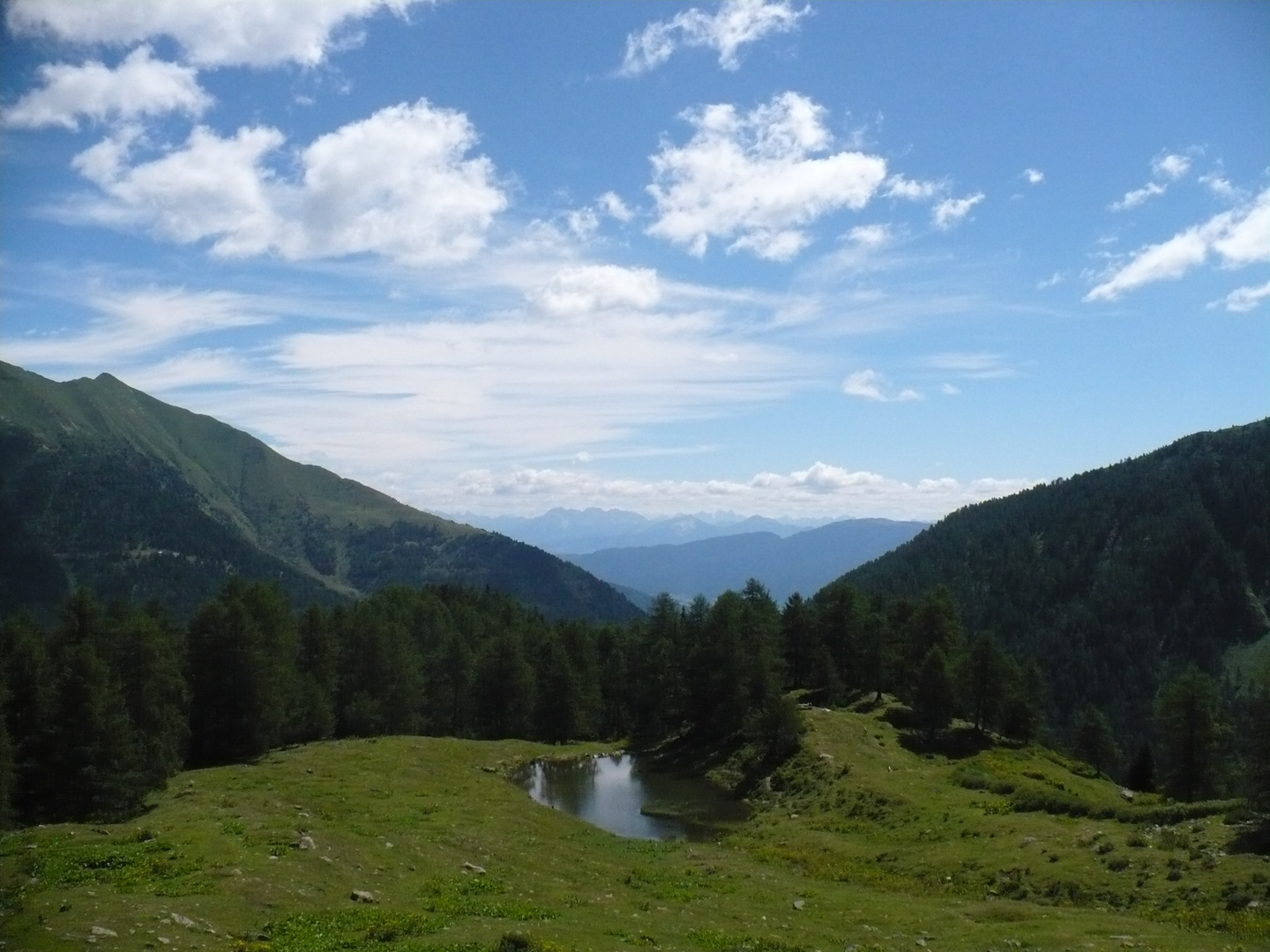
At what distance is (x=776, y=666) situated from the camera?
10644cm

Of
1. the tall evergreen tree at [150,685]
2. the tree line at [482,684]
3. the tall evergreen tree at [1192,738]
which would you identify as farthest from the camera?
the tall evergreen tree at [1192,738]

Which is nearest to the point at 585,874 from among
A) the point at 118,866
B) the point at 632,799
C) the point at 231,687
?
the point at 118,866

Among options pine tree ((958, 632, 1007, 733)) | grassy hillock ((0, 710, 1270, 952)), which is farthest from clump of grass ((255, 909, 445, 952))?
pine tree ((958, 632, 1007, 733))

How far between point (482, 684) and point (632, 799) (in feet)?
135

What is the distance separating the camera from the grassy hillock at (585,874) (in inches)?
934

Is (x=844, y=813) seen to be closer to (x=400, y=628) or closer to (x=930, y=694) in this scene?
(x=930, y=694)

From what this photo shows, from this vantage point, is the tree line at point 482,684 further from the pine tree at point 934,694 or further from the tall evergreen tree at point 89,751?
the pine tree at point 934,694

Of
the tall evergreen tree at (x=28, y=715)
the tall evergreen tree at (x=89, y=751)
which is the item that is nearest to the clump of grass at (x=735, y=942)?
the tall evergreen tree at (x=89, y=751)

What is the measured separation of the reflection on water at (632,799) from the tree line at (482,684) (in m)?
10.6

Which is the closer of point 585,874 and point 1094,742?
point 585,874

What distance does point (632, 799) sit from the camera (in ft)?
249

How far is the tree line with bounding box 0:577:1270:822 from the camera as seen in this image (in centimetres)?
5134

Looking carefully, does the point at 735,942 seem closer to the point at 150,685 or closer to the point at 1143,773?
the point at 150,685

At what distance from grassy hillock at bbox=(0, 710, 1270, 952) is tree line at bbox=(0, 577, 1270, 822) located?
7.43 meters
